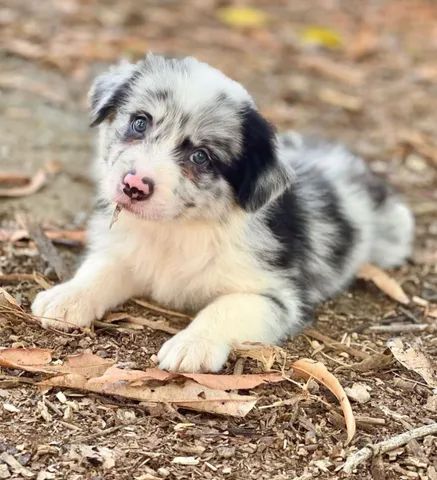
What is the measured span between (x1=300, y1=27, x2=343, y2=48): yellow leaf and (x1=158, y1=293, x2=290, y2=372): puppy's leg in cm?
657

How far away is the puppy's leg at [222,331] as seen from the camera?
3.97 meters

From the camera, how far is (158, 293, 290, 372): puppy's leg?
3.97 m

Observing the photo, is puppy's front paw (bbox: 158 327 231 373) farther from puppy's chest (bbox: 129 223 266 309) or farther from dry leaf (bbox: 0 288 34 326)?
dry leaf (bbox: 0 288 34 326)

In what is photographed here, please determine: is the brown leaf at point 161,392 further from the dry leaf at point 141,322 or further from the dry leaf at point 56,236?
the dry leaf at point 56,236

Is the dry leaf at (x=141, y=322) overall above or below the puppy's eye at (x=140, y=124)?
below

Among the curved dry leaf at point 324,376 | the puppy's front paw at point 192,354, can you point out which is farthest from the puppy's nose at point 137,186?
the curved dry leaf at point 324,376

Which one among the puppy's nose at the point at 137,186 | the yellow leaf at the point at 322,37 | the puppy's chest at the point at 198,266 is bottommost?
the puppy's chest at the point at 198,266

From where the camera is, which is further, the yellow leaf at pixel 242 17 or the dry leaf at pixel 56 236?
the yellow leaf at pixel 242 17

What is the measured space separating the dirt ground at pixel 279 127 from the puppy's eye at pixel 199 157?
0.86 m

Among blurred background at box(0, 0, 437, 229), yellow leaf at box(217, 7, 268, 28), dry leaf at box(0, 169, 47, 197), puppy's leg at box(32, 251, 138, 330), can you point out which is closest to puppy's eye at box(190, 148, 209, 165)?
puppy's leg at box(32, 251, 138, 330)

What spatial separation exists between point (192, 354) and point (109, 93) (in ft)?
4.60

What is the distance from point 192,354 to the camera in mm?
3967

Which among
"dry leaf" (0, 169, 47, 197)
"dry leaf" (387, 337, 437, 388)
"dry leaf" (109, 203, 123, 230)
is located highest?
"dry leaf" (109, 203, 123, 230)

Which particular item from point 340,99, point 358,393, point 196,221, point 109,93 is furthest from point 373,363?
point 340,99
